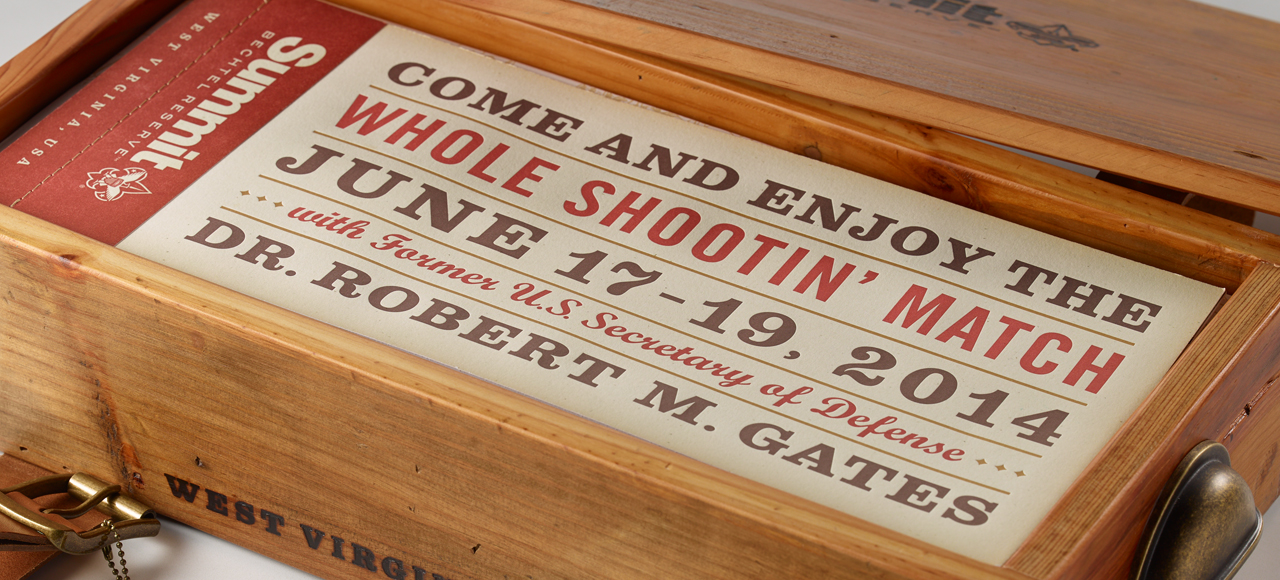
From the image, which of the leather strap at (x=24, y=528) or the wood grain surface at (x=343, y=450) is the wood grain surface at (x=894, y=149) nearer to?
the wood grain surface at (x=343, y=450)

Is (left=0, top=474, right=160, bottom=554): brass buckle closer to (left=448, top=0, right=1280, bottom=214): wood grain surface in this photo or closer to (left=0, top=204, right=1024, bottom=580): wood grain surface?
(left=0, top=204, right=1024, bottom=580): wood grain surface

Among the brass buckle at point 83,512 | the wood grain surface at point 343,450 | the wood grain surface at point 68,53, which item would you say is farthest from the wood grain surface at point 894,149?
the brass buckle at point 83,512

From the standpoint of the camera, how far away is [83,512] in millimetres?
1325

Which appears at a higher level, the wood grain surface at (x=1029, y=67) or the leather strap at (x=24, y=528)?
the wood grain surface at (x=1029, y=67)

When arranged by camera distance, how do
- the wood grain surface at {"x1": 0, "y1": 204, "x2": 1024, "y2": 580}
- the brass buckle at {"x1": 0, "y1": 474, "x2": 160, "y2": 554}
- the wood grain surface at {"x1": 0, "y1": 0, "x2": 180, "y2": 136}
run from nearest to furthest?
the wood grain surface at {"x1": 0, "y1": 204, "x2": 1024, "y2": 580} → the brass buckle at {"x1": 0, "y1": 474, "x2": 160, "y2": 554} → the wood grain surface at {"x1": 0, "y1": 0, "x2": 180, "y2": 136}

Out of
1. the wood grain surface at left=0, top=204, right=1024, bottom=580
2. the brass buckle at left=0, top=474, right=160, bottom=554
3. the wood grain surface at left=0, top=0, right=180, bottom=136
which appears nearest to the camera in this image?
the wood grain surface at left=0, top=204, right=1024, bottom=580

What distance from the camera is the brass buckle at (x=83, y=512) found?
1.25 meters

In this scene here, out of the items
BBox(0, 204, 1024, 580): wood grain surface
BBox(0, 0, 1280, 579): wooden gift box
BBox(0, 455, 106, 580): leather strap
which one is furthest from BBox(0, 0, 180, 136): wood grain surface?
BBox(0, 455, 106, 580): leather strap

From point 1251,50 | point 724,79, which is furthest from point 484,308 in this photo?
point 1251,50

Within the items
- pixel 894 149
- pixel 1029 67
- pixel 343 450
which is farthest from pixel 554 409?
pixel 1029 67

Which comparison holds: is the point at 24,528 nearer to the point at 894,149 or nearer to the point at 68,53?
the point at 68,53

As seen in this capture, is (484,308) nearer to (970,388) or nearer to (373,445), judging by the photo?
(373,445)

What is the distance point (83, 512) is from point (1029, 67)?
1.09 metres

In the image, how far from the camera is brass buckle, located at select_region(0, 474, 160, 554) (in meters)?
1.25
